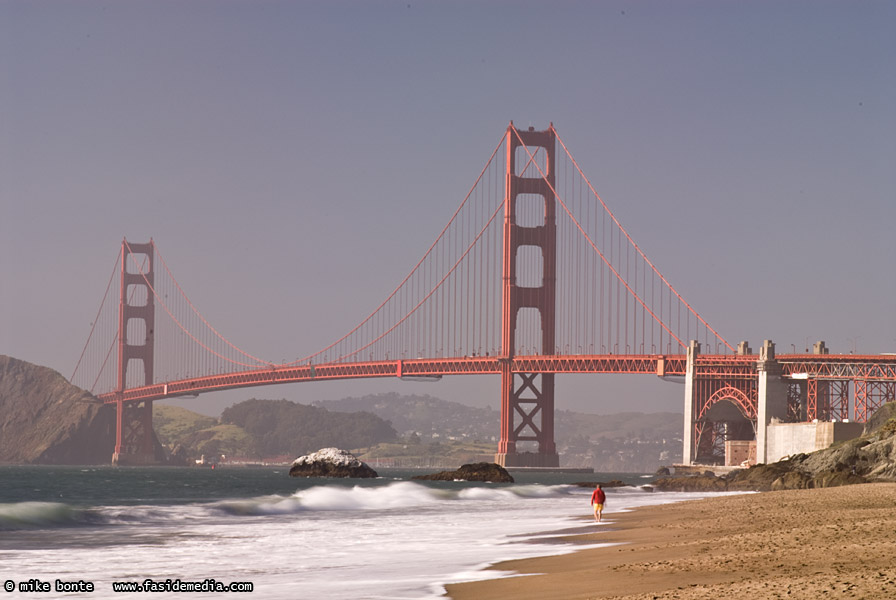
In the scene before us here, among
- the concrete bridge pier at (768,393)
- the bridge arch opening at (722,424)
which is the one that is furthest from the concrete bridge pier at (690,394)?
the concrete bridge pier at (768,393)

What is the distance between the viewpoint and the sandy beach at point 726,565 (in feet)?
46.8

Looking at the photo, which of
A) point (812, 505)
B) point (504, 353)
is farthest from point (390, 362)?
point (812, 505)

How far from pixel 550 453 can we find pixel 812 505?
85281 mm

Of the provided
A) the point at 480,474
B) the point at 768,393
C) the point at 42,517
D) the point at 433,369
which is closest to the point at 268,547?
the point at 42,517

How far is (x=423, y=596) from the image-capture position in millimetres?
16703

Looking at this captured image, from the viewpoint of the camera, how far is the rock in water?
8825cm

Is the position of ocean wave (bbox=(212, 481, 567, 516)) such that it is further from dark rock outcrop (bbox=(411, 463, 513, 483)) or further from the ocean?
dark rock outcrop (bbox=(411, 463, 513, 483))

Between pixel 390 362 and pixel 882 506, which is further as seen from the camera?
pixel 390 362

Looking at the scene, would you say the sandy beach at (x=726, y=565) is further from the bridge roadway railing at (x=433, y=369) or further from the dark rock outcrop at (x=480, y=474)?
the bridge roadway railing at (x=433, y=369)

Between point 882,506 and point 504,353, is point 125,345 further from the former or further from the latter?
point 882,506

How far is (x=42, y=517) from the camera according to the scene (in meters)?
37.8

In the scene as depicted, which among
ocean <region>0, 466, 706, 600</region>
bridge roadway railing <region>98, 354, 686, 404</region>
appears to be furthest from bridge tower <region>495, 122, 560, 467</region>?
ocean <region>0, 466, 706, 600</region>

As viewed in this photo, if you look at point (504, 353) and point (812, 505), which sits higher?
point (504, 353)

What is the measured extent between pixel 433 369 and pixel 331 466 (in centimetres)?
2272
